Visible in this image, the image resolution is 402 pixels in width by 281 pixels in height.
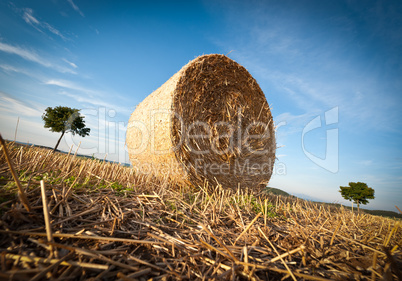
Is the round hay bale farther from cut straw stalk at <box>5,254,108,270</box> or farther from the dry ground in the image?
cut straw stalk at <box>5,254,108,270</box>

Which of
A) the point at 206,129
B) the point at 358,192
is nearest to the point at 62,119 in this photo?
the point at 206,129

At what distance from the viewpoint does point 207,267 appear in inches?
48.6

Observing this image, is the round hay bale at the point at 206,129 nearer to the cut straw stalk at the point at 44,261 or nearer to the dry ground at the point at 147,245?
the dry ground at the point at 147,245

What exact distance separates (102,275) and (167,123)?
2.76 m

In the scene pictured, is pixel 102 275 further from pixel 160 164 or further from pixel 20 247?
pixel 160 164

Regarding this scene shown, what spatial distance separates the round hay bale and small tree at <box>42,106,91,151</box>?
26894 millimetres

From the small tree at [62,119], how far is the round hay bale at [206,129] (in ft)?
88.2

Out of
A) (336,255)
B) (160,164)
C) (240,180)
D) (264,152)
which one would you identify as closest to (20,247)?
(336,255)

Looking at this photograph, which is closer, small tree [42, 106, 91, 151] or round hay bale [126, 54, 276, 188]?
round hay bale [126, 54, 276, 188]

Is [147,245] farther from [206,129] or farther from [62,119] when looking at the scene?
[62,119]

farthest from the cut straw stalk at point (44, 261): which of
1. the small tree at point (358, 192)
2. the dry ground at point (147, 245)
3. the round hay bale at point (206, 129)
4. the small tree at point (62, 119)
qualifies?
the small tree at point (62, 119)

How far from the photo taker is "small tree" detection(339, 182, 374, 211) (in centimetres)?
1972

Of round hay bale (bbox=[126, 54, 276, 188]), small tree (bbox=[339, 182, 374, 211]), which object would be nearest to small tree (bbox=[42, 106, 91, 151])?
round hay bale (bbox=[126, 54, 276, 188])

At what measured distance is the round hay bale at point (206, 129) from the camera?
3641 millimetres
